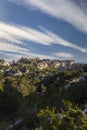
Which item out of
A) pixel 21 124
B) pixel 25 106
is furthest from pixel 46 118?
pixel 25 106

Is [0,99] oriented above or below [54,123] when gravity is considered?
below

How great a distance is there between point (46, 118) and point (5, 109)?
55481 millimetres

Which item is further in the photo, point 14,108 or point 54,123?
point 14,108

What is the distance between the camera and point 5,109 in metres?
85.2

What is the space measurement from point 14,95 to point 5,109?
574cm

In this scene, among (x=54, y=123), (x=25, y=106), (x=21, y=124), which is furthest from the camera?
(x=25, y=106)

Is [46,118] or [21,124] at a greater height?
[46,118]

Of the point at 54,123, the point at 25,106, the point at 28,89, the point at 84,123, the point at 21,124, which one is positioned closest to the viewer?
the point at 84,123

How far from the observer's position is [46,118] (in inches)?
1243

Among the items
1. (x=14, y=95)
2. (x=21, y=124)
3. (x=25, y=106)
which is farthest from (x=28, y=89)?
(x=21, y=124)

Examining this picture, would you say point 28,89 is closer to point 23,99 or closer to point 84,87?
point 23,99

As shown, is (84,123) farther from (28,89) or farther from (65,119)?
(28,89)

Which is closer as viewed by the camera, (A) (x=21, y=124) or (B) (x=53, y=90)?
(A) (x=21, y=124)

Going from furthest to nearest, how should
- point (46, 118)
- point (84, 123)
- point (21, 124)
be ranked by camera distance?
point (21, 124) < point (46, 118) < point (84, 123)
